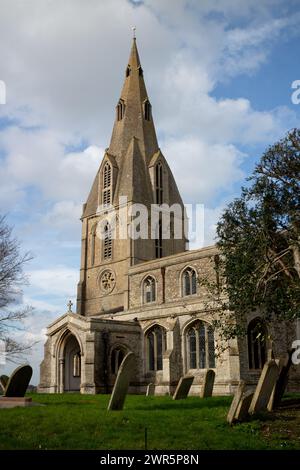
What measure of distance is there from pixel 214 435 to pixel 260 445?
1072 millimetres

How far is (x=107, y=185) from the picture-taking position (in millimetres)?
46594

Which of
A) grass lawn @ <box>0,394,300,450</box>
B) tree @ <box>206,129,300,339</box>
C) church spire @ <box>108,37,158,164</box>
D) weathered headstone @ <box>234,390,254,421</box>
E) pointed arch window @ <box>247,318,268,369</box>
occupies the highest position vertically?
church spire @ <box>108,37,158,164</box>

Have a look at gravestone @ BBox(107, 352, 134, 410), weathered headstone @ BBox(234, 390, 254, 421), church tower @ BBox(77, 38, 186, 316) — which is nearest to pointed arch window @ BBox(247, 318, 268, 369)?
church tower @ BBox(77, 38, 186, 316)

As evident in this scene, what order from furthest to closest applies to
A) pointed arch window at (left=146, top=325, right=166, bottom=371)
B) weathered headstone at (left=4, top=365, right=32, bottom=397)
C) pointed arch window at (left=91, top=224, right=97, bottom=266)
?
pointed arch window at (left=91, top=224, right=97, bottom=266) → pointed arch window at (left=146, top=325, right=166, bottom=371) → weathered headstone at (left=4, top=365, right=32, bottom=397)

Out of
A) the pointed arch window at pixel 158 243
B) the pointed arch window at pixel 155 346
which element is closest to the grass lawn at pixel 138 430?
the pointed arch window at pixel 155 346

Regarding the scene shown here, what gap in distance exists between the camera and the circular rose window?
41537 mm

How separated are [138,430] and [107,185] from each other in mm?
37244

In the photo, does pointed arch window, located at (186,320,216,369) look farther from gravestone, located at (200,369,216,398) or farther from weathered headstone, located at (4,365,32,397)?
weathered headstone, located at (4,365,32,397)

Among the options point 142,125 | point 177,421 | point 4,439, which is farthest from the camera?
point 142,125

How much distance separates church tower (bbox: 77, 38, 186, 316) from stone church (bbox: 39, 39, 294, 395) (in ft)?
0.34

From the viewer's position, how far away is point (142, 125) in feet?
164

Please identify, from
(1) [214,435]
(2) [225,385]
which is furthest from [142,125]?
(1) [214,435]

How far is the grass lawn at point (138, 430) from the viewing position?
31.6 feet
